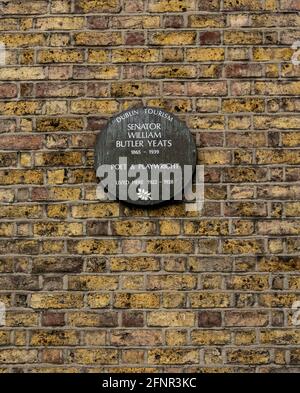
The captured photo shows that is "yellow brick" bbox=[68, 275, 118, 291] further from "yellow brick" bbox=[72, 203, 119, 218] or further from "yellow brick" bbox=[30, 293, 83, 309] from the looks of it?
"yellow brick" bbox=[72, 203, 119, 218]

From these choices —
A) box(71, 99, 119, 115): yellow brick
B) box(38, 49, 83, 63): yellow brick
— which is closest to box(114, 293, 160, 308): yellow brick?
box(71, 99, 119, 115): yellow brick

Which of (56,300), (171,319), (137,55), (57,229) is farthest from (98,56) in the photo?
(171,319)

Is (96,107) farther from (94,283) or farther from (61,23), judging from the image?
(94,283)

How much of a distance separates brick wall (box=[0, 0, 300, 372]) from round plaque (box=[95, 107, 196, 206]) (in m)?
0.06

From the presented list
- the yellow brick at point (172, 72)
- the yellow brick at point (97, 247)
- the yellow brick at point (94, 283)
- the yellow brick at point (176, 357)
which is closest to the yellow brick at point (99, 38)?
the yellow brick at point (172, 72)

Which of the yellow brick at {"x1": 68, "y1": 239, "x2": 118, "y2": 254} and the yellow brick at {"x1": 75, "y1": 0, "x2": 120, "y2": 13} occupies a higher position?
the yellow brick at {"x1": 75, "y1": 0, "x2": 120, "y2": 13}

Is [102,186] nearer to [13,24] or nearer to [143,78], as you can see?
[143,78]

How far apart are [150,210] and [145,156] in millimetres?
250

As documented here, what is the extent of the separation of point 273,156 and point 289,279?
1.86 ft

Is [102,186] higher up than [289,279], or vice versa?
[102,186]

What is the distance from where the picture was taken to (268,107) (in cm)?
303

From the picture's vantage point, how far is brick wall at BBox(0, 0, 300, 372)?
292 cm
